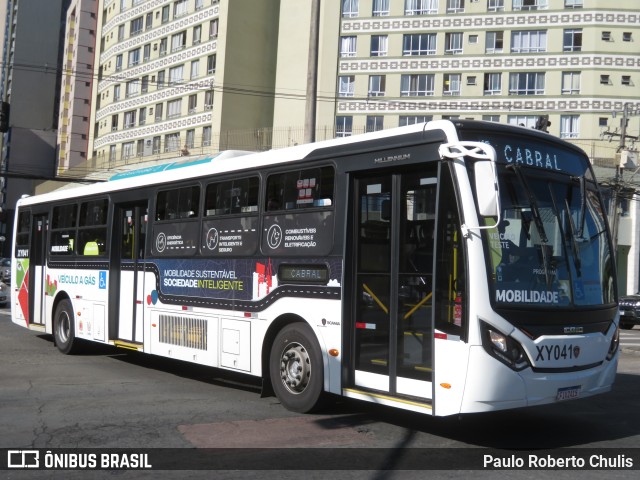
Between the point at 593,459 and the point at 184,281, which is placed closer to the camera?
the point at 593,459

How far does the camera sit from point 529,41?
52.9 meters

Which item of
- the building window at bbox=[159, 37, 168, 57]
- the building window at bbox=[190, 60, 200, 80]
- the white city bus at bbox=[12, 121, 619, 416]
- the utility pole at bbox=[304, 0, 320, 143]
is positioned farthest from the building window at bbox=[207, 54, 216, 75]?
the white city bus at bbox=[12, 121, 619, 416]

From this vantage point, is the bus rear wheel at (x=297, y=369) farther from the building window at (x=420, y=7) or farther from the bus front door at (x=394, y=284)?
the building window at (x=420, y=7)

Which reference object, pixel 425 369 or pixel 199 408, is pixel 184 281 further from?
pixel 425 369

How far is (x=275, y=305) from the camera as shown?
30.5 feet

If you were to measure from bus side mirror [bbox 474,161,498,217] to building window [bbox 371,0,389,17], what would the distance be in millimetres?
51792

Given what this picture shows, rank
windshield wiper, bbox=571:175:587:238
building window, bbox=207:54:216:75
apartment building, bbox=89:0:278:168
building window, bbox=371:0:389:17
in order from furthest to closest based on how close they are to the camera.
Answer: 1. building window, bbox=207:54:216:75
2. apartment building, bbox=89:0:278:168
3. building window, bbox=371:0:389:17
4. windshield wiper, bbox=571:175:587:238

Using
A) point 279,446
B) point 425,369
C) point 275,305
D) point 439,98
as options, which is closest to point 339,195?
point 275,305

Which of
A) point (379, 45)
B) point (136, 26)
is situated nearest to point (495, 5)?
point (379, 45)

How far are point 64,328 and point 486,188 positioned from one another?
400 inches

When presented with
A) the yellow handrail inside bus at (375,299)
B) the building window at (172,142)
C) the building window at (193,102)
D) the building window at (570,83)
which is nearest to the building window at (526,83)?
the building window at (570,83)

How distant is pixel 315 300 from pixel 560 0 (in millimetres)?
49771

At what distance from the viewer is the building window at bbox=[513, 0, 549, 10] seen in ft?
173

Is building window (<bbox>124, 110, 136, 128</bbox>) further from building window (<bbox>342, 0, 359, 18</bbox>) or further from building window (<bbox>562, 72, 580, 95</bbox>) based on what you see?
building window (<bbox>562, 72, 580, 95</bbox>)
